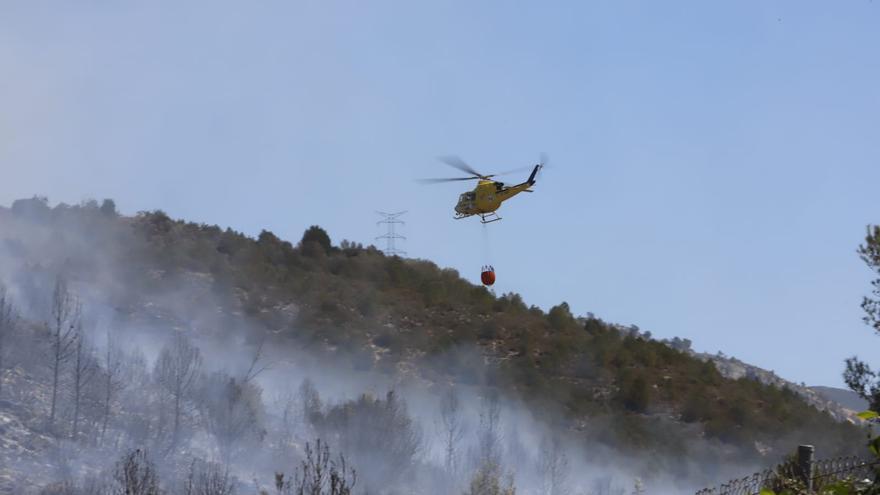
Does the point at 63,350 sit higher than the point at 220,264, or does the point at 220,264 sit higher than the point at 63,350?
the point at 220,264

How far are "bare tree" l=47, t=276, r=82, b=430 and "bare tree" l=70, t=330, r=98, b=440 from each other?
0.47 meters

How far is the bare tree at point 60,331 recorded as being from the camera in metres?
69.4

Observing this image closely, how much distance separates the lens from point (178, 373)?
72812 mm

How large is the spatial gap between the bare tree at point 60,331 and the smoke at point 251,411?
2.13 feet

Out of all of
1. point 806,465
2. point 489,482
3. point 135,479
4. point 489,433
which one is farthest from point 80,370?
point 806,465

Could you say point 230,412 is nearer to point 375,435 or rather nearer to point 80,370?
point 375,435

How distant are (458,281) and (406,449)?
50893 millimetres

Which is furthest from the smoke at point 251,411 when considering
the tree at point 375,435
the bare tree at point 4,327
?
the bare tree at point 4,327

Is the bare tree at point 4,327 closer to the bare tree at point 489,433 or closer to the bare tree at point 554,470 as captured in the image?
the bare tree at point 489,433

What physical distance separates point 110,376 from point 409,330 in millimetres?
31074

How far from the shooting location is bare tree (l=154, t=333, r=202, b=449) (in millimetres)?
70306

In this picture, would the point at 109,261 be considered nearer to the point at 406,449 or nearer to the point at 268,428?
the point at 268,428

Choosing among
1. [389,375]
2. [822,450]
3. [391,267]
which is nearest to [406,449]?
[389,375]

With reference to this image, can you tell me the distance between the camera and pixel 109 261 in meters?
98.5
